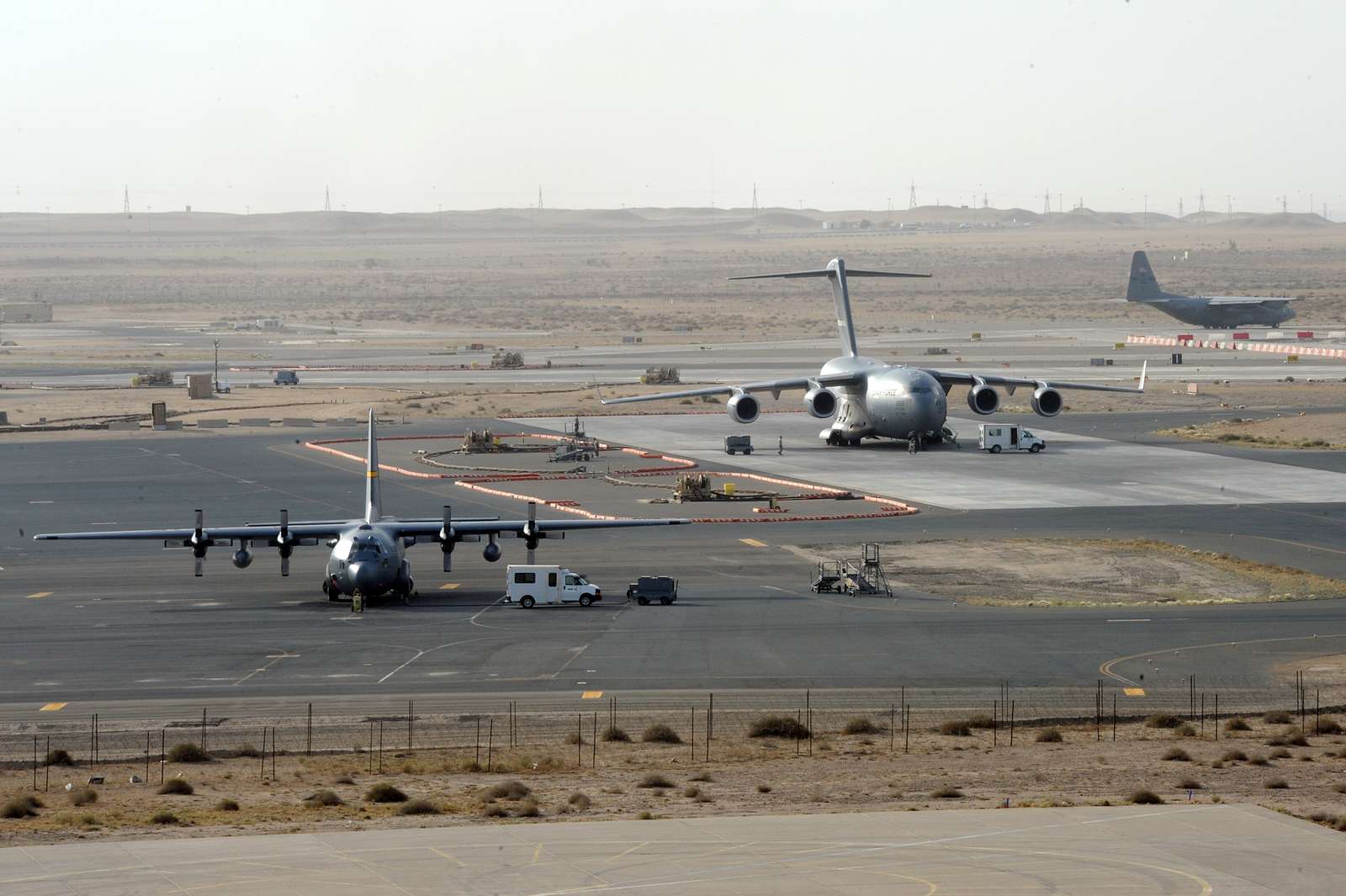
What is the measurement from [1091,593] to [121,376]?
384 feet

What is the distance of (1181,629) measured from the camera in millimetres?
50750

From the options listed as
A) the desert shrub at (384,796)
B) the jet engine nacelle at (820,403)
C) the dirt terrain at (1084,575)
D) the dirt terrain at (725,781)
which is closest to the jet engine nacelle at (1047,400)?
the jet engine nacelle at (820,403)

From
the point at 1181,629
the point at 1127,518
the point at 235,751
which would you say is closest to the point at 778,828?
the point at 235,751

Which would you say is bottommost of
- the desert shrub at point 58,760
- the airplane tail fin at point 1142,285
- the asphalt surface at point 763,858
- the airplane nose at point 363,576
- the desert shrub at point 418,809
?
the desert shrub at point 58,760

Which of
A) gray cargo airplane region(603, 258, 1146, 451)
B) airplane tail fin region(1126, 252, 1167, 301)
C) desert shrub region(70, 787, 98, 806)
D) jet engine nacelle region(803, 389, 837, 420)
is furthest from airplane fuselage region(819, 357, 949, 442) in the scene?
airplane tail fin region(1126, 252, 1167, 301)

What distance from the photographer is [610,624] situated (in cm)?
5200

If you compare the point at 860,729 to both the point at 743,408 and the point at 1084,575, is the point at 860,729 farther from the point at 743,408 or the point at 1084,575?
the point at 743,408

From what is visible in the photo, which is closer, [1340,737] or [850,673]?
[1340,737]

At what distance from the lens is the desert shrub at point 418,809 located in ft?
107

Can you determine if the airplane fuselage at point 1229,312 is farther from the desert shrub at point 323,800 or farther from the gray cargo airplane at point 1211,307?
the desert shrub at point 323,800

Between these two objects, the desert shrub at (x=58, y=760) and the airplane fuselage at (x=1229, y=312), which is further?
the airplane fuselage at (x=1229, y=312)

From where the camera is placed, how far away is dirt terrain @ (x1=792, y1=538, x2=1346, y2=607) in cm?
5603

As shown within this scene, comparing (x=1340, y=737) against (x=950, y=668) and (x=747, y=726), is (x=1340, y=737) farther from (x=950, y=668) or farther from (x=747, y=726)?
(x=747, y=726)

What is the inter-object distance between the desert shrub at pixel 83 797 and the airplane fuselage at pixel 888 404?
65157mm
